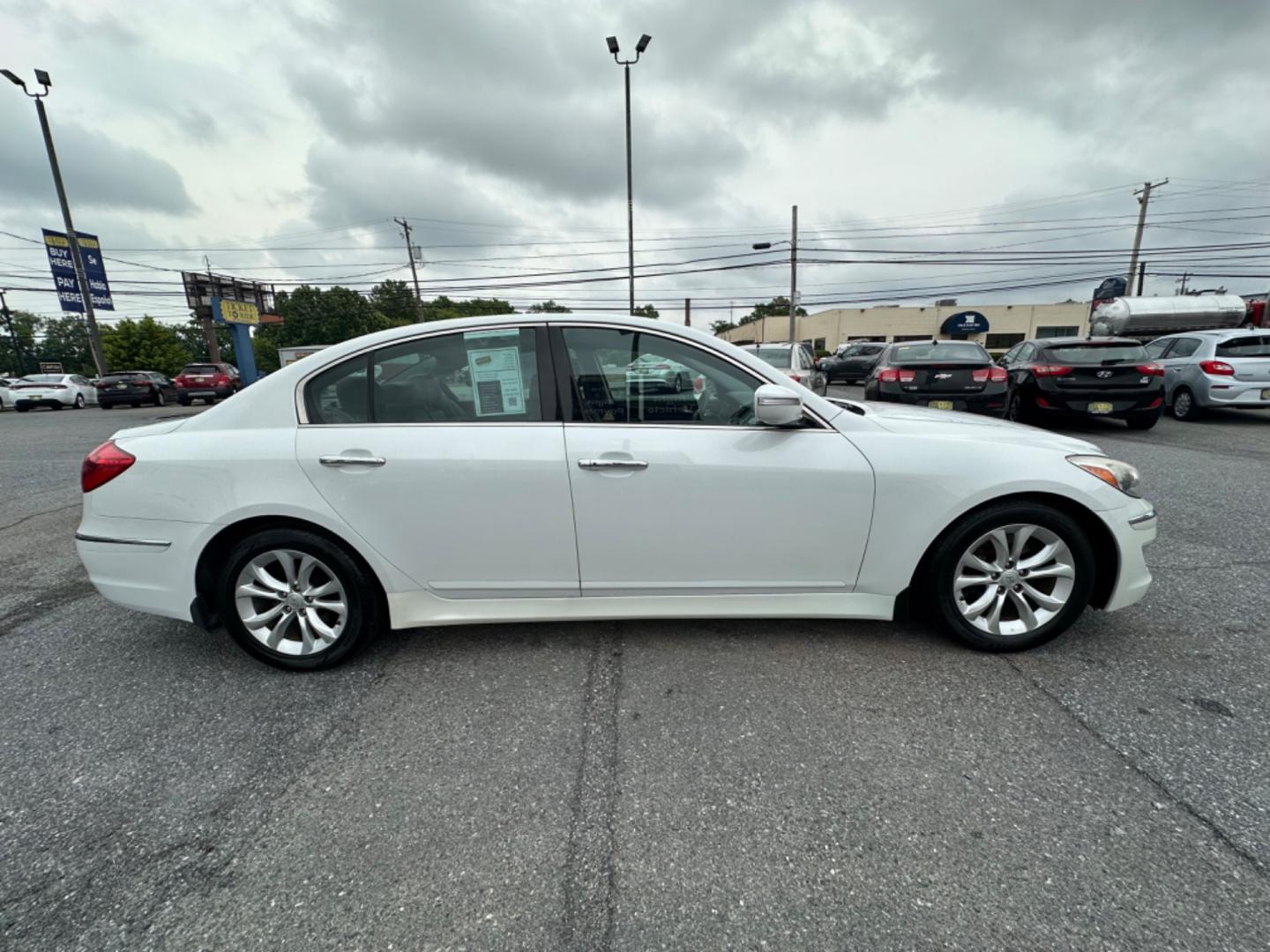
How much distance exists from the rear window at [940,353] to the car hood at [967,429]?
524cm

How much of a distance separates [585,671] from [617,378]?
4.26ft

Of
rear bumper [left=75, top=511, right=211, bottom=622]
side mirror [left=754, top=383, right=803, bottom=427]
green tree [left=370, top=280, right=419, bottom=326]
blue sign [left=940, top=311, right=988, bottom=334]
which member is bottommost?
rear bumper [left=75, top=511, right=211, bottom=622]

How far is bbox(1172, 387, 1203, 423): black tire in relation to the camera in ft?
30.6

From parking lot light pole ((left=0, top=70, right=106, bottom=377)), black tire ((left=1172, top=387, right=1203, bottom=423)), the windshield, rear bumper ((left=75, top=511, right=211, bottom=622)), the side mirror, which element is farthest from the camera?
parking lot light pole ((left=0, top=70, right=106, bottom=377))

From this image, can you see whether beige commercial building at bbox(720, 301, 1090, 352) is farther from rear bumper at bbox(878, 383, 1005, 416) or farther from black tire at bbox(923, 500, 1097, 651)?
black tire at bbox(923, 500, 1097, 651)

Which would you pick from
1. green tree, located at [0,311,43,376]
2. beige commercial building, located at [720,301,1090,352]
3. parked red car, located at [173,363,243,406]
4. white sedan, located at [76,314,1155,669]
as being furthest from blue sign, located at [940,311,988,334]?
green tree, located at [0,311,43,376]

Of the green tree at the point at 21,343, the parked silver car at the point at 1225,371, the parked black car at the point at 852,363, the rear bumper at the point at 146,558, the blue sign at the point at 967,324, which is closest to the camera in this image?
the rear bumper at the point at 146,558

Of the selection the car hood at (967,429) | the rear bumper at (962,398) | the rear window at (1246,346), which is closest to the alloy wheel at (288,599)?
the car hood at (967,429)

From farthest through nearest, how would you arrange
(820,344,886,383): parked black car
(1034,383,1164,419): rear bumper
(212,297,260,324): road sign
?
(212,297,260,324): road sign
(820,344,886,383): parked black car
(1034,383,1164,419): rear bumper

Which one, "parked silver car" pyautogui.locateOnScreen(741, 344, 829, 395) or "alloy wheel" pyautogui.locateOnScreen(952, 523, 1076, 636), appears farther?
"parked silver car" pyautogui.locateOnScreen(741, 344, 829, 395)

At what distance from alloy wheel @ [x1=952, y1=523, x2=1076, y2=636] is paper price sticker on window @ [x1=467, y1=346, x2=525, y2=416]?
2.07 m

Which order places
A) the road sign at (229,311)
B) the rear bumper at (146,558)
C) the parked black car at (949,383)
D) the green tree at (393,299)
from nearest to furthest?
the rear bumper at (146,558), the parked black car at (949,383), the road sign at (229,311), the green tree at (393,299)

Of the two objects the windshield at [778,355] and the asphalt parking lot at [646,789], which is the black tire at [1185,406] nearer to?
the windshield at [778,355]

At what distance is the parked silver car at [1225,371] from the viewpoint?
8609 mm
